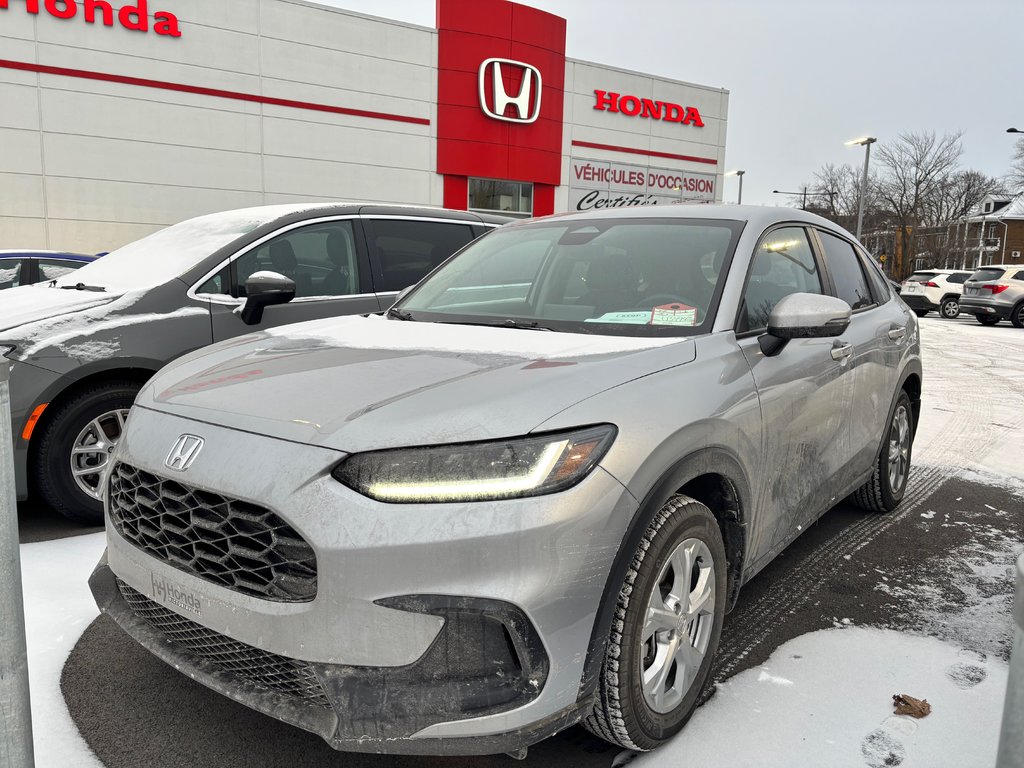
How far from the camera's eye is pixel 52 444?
12.8 feet

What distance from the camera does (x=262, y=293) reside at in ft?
14.1

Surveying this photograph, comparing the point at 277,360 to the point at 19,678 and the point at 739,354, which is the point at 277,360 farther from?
the point at 739,354

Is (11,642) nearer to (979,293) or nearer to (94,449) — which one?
(94,449)

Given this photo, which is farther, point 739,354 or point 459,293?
point 459,293

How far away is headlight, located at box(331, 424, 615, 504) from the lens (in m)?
1.83

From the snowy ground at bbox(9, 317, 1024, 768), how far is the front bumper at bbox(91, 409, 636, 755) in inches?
27.9

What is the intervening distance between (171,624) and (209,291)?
2.72 meters

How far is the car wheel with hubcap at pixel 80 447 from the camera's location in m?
3.92

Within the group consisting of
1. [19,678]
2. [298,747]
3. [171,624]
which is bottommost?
[298,747]

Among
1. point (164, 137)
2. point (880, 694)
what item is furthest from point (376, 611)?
point (164, 137)

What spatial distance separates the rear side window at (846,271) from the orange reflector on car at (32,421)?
155 inches

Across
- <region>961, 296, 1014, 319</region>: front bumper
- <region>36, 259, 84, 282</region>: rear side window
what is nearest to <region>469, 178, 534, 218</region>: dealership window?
<region>961, 296, 1014, 319</region>: front bumper

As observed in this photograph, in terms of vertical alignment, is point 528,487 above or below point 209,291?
below

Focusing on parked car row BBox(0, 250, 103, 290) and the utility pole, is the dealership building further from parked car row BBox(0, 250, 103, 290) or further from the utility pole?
the utility pole
